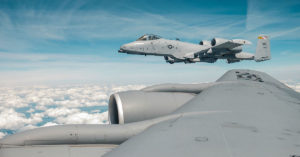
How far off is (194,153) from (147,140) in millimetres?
495

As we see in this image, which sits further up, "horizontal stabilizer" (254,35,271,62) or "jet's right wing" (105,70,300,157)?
"horizontal stabilizer" (254,35,271,62)

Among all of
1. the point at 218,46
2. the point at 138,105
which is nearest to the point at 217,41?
the point at 218,46

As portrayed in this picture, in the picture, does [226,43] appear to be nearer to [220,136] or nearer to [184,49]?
[184,49]

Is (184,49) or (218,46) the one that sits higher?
(184,49)

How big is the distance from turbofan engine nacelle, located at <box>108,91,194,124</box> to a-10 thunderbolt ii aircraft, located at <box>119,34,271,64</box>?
24769mm

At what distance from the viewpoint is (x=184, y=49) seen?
32281 mm

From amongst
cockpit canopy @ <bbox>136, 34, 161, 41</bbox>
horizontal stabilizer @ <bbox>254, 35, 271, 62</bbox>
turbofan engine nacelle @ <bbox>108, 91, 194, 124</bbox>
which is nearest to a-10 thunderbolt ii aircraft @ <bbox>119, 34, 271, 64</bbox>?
cockpit canopy @ <bbox>136, 34, 161, 41</bbox>

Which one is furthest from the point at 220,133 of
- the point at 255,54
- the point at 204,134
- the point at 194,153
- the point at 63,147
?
the point at 255,54

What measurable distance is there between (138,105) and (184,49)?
2855cm

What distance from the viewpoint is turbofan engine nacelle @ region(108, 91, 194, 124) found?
4.55 m

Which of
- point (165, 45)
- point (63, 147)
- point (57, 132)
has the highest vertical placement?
point (165, 45)

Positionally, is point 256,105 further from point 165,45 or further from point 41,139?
point 165,45

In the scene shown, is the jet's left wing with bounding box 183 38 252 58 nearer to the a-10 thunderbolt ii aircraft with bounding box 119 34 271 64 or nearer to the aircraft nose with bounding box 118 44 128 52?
the a-10 thunderbolt ii aircraft with bounding box 119 34 271 64

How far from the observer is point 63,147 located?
2.60 meters
